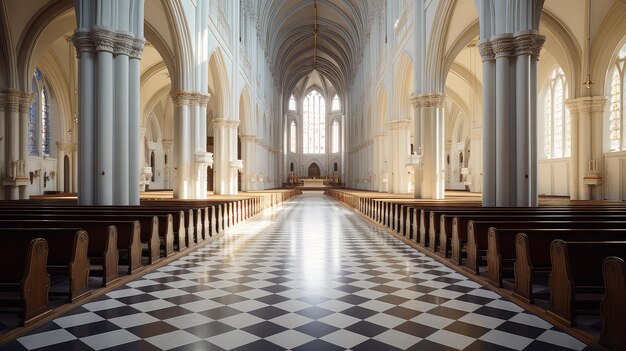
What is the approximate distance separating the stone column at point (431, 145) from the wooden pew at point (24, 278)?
49.1 ft

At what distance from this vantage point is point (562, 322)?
432cm

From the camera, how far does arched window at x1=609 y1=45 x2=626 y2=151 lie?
59.1ft

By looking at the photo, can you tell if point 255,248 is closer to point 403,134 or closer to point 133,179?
point 133,179

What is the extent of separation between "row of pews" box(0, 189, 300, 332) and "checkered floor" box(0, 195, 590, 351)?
318 millimetres

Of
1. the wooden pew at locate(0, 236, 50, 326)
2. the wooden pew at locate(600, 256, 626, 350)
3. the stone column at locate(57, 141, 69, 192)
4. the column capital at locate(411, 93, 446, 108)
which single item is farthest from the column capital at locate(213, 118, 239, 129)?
the wooden pew at locate(600, 256, 626, 350)

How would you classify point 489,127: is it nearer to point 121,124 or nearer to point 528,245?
point 528,245

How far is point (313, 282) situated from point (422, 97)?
13430mm

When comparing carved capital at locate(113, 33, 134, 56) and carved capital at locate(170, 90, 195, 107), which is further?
carved capital at locate(170, 90, 195, 107)

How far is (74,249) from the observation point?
17.0 feet

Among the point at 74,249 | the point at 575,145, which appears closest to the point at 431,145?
the point at 575,145

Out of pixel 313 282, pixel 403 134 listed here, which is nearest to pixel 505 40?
pixel 313 282

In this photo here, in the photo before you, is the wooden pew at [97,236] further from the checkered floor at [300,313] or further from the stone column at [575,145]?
the stone column at [575,145]

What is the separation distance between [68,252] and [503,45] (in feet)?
34.4

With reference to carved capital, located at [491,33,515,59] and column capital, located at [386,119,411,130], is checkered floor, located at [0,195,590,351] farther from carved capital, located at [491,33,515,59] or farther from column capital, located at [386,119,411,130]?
column capital, located at [386,119,411,130]
